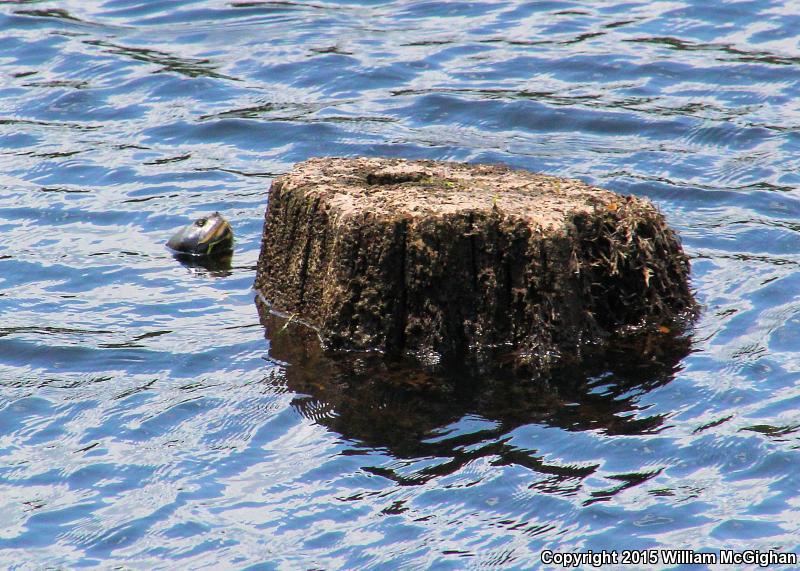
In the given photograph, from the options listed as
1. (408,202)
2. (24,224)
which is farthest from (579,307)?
(24,224)

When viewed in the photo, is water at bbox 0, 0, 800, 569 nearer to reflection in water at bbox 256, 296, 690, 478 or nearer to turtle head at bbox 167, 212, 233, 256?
reflection in water at bbox 256, 296, 690, 478

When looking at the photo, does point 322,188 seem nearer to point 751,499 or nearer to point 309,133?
point 751,499

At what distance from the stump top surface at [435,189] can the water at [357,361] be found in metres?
0.87

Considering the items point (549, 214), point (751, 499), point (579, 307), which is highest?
point (549, 214)

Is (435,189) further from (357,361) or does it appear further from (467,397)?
(467,397)

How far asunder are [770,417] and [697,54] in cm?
694

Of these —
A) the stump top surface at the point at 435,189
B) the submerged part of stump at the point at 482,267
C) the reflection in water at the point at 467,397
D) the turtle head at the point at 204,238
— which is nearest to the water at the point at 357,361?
the reflection in water at the point at 467,397

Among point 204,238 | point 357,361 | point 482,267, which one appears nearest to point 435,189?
point 482,267

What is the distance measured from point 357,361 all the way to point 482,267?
0.87 metres

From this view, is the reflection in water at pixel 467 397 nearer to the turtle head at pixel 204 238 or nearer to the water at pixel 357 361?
the water at pixel 357 361

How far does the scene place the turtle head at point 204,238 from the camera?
8578 mm

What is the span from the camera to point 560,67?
1199 cm

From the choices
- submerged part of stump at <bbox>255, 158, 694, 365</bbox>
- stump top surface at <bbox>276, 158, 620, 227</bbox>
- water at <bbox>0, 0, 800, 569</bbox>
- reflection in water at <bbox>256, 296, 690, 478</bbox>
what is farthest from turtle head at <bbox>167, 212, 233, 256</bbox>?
reflection in water at <bbox>256, 296, 690, 478</bbox>

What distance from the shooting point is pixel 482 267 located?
6.59 meters
